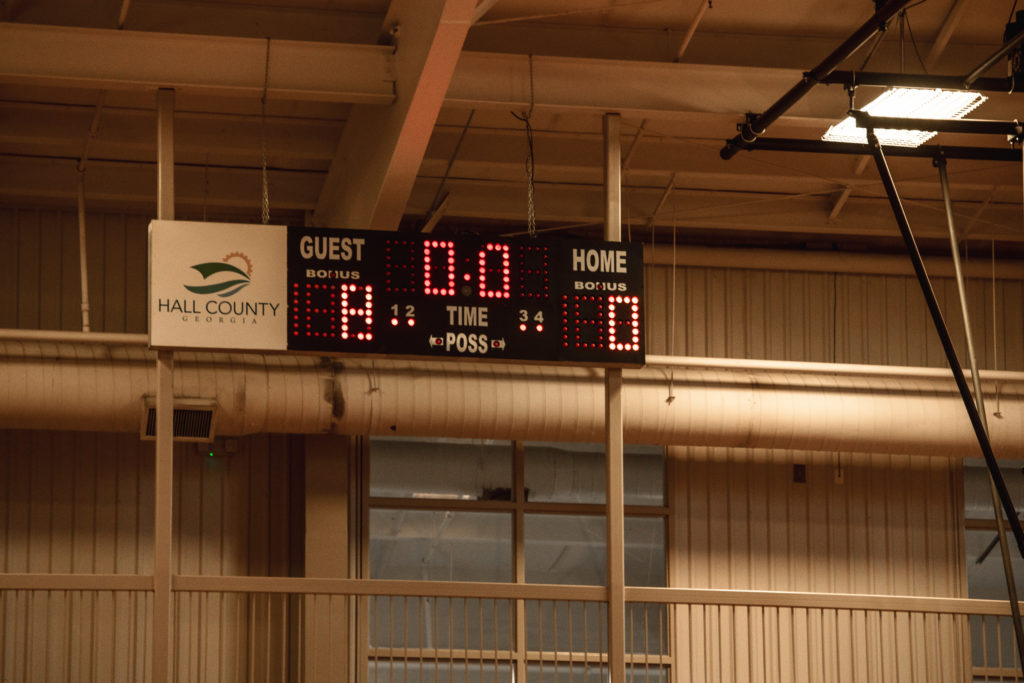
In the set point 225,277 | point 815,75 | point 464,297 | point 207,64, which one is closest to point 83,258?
point 207,64

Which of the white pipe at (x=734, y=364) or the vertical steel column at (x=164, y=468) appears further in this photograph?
the white pipe at (x=734, y=364)

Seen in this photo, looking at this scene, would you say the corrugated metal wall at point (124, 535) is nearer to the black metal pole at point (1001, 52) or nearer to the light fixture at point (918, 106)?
the light fixture at point (918, 106)

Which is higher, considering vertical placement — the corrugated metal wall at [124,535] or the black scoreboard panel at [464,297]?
the black scoreboard panel at [464,297]

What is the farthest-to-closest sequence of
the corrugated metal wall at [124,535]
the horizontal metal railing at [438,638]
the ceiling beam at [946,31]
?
1. the corrugated metal wall at [124,535]
2. the horizontal metal railing at [438,638]
3. the ceiling beam at [946,31]

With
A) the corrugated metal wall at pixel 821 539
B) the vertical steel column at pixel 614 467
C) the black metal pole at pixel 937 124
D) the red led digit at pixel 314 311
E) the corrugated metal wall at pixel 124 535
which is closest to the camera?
the black metal pole at pixel 937 124

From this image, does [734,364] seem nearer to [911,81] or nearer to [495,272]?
[495,272]

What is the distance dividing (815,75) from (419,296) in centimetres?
237

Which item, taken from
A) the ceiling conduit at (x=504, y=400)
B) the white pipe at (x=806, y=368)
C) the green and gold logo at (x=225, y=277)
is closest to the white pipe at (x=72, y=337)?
the ceiling conduit at (x=504, y=400)

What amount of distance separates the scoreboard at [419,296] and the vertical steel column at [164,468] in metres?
0.35

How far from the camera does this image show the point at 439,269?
23.8 feet

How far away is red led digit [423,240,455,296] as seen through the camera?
7.24 metres

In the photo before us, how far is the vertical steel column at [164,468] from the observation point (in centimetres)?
726

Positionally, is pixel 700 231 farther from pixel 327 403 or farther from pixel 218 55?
pixel 218 55

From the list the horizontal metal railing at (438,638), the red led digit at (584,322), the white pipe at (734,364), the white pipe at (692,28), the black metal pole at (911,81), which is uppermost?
the white pipe at (692,28)
